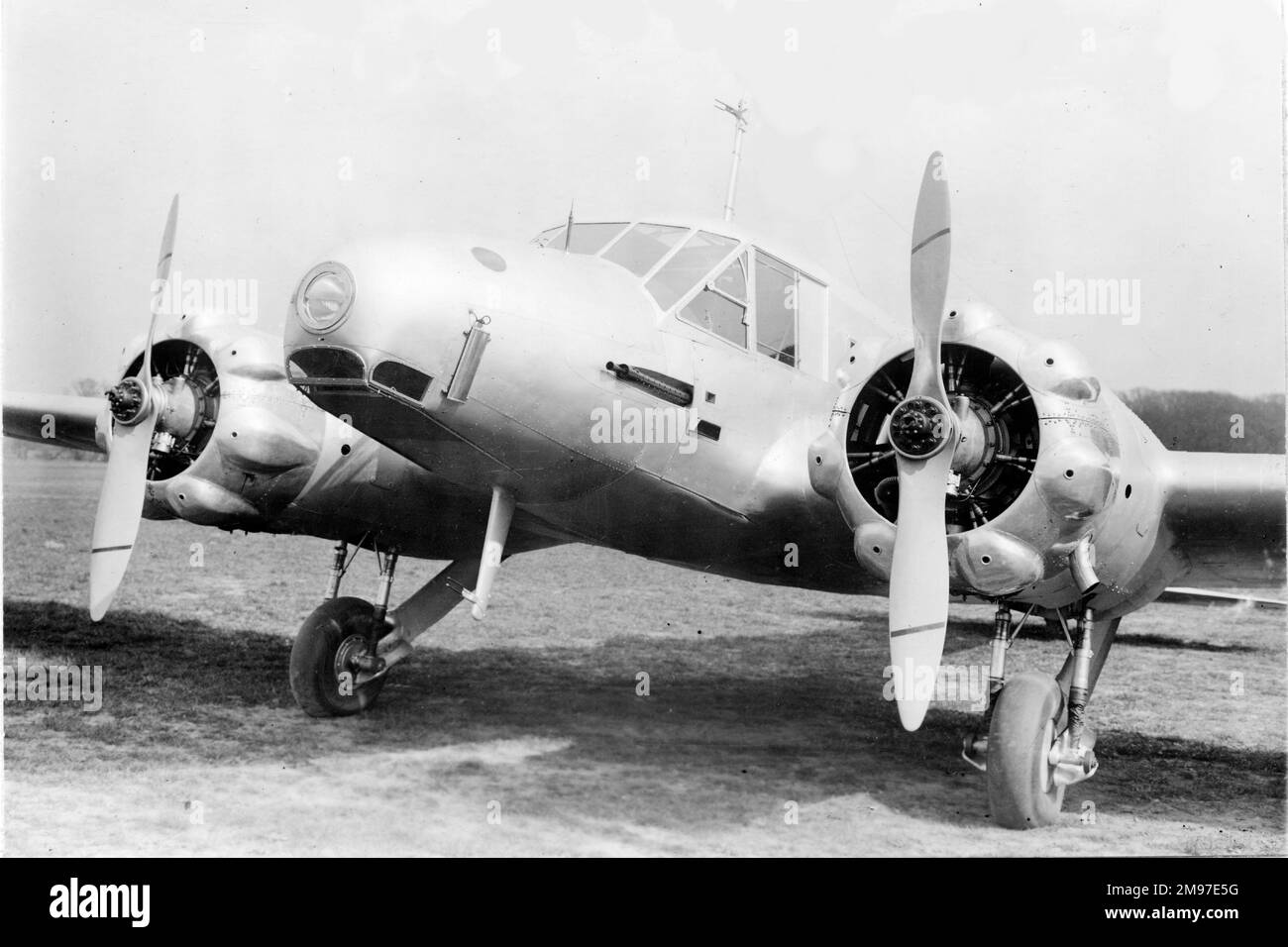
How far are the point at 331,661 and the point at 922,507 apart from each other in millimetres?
4965

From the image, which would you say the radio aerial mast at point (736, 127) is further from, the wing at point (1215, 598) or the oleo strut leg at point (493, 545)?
the wing at point (1215, 598)

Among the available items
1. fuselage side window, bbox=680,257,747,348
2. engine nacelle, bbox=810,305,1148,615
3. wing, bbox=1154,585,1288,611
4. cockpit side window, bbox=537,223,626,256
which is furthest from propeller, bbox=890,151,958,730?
wing, bbox=1154,585,1288,611

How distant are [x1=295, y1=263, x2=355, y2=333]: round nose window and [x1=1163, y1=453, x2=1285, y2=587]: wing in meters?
4.76

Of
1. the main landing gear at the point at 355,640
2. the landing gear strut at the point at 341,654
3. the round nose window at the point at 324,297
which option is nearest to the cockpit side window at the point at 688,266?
the round nose window at the point at 324,297

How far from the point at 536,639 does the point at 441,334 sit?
8.18 m

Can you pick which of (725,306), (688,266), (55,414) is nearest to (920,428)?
(725,306)

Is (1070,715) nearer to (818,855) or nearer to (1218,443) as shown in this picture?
(818,855)

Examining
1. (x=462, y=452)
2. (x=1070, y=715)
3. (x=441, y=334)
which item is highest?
(x=441, y=334)

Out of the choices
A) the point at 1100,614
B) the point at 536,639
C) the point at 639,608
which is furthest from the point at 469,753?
the point at 639,608

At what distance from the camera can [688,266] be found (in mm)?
6996

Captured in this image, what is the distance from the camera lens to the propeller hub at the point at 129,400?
784 centimetres

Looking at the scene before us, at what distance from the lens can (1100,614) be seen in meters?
7.32

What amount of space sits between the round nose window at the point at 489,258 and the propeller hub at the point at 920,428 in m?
2.15

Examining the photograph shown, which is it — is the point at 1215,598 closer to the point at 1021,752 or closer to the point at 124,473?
the point at 1021,752
